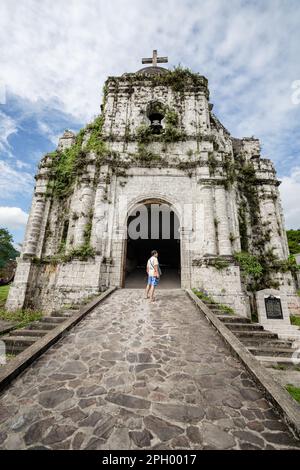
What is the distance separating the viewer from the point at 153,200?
11.9 metres

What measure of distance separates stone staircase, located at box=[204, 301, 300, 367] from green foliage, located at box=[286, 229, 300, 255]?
28373 mm

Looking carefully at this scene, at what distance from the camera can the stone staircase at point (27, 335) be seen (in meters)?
5.36

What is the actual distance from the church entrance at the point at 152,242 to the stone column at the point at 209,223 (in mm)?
2005

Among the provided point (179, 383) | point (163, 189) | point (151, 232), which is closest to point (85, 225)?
point (163, 189)

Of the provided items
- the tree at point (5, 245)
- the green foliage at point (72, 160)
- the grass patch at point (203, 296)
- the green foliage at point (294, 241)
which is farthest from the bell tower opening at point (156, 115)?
the green foliage at point (294, 241)

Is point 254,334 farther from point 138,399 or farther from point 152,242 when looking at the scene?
point 152,242

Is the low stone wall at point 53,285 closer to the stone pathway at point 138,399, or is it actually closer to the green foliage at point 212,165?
the stone pathway at point 138,399

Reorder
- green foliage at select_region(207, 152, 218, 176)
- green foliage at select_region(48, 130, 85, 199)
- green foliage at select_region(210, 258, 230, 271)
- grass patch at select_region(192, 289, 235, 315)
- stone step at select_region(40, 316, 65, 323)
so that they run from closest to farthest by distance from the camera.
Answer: stone step at select_region(40, 316, 65, 323) → grass patch at select_region(192, 289, 235, 315) → green foliage at select_region(210, 258, 230, 271) → green foliage at select_region(207, 152, 218, 176) → green foliage at select_region(48, 130, 85, 199)

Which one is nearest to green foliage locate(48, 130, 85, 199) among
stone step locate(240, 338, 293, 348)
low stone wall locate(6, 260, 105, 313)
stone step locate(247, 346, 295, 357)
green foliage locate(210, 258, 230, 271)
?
low stone wall locate(6, 260, 105, 313)

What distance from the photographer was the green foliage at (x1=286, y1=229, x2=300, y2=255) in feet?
98.8

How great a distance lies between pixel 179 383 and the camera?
352 centimetres

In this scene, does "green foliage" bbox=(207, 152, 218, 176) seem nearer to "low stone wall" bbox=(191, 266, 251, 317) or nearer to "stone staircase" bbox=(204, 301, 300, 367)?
"low stone wall" bbox=(191, 266, 251, 317)

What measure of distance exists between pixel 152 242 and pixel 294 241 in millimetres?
23226
